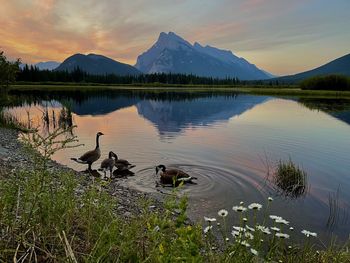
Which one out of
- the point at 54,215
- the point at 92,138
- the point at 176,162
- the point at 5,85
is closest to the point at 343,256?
the point at 54,215

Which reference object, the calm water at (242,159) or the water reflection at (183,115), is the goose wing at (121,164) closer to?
the calm water at (242,159)

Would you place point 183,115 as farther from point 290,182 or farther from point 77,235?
point 77,235

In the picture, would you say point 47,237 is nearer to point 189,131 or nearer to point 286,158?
point 286,158

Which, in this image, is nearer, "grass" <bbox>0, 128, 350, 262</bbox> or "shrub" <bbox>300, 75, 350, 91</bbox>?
"grass" <bbox>0, 128, 350, 262</bbox>

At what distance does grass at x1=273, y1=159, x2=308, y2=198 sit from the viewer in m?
14.8

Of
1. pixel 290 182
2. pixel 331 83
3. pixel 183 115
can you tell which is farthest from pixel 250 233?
pixel 331 83

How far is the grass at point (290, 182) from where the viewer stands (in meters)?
14.8

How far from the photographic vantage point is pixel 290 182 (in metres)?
15.4

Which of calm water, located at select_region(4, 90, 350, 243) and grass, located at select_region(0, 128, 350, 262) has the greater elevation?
grass, located at select_region(0, 128, 350, 262)

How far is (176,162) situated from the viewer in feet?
64.5

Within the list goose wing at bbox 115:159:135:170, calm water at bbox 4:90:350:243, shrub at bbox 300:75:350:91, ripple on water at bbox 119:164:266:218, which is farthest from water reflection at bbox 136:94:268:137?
shrub at bbox 300:75:350:91

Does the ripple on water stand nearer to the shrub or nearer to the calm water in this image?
the calm water

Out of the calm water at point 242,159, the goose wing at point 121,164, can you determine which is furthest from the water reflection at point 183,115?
the goose wing at point 121,164

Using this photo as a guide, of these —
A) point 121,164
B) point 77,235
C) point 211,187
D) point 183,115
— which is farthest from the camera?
point 183,115
